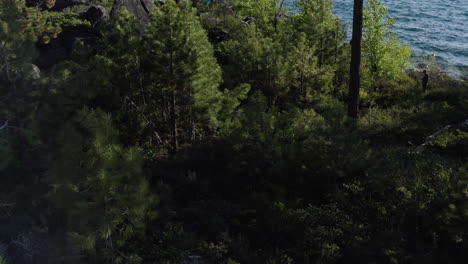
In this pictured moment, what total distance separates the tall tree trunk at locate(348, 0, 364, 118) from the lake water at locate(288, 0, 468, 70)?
1218 cm

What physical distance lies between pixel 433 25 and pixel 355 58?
→ 1038 inches

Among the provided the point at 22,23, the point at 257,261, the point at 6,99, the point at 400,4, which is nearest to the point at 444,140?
the point at 257,261

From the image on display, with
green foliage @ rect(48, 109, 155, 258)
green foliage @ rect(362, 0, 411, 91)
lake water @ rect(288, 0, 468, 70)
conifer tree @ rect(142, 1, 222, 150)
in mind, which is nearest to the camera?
green foliage @ rect(48, 109, 155, 258)

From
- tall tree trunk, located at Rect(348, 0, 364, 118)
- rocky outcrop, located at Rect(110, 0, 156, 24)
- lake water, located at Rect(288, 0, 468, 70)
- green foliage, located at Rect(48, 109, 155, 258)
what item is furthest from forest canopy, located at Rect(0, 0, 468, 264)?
lake water, located at Rect(288, 0, 468, 70)

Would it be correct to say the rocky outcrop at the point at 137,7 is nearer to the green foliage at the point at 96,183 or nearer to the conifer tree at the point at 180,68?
the conifer tree at the point at 180,68

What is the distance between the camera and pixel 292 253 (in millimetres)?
7840

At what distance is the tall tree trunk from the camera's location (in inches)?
516

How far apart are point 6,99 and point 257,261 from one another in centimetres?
628

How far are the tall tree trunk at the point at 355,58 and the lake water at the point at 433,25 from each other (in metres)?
12.2

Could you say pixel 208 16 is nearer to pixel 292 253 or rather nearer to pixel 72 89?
pixel 72 89

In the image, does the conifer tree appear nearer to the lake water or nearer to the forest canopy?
the forest canopy

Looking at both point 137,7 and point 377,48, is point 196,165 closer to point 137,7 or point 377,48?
point 137,7

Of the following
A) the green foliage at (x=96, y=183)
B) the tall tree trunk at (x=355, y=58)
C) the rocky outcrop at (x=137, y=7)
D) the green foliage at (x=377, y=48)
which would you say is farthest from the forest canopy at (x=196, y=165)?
the green foliage at (x=377, y=48)

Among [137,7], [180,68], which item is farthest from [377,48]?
[180,68]
